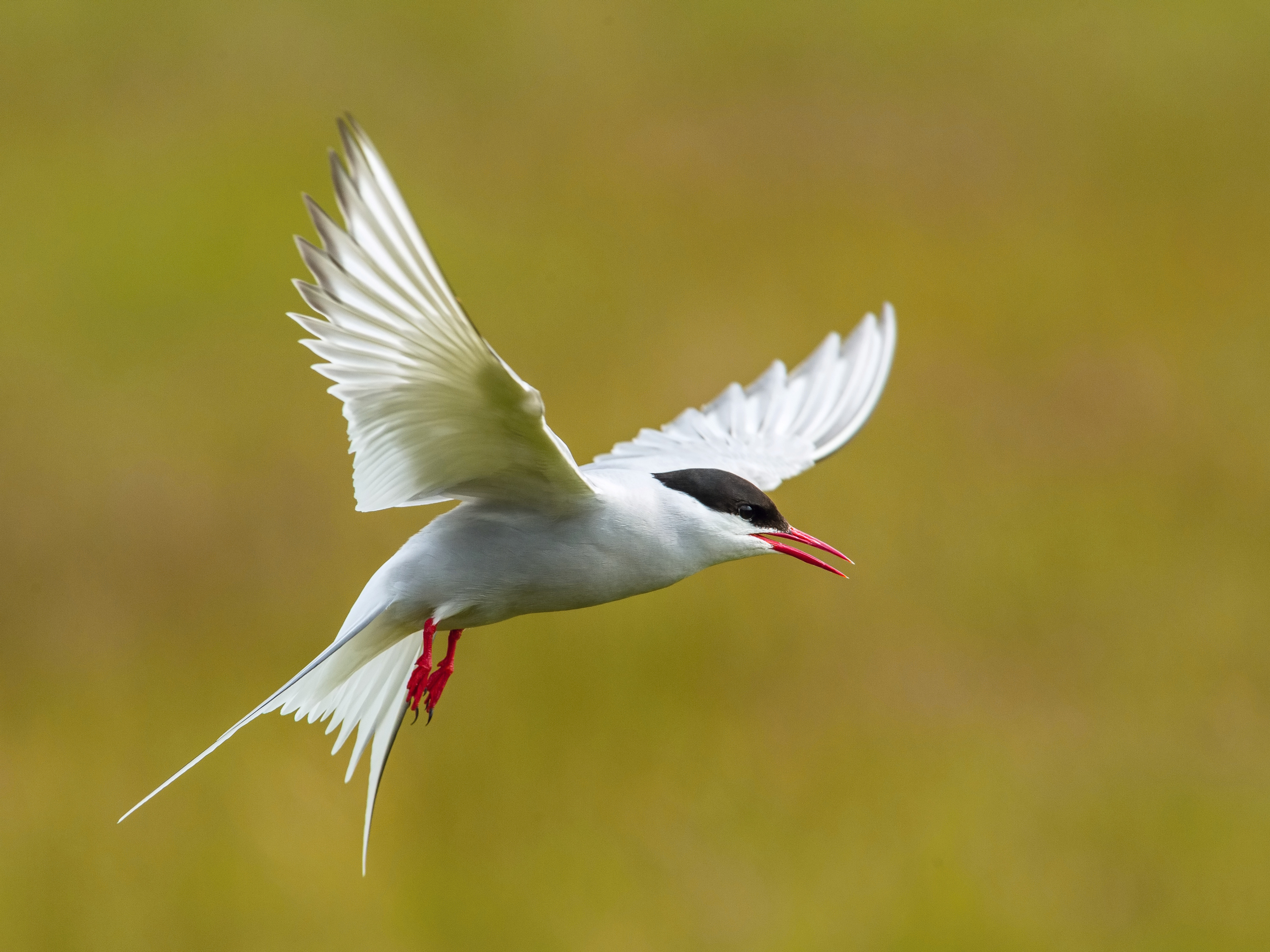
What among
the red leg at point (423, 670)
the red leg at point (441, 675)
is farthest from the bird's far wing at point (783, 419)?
the red leg at point (423, 670)

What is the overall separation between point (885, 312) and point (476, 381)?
2.56 meters

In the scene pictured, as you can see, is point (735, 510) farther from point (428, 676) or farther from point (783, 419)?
point (783, 419)

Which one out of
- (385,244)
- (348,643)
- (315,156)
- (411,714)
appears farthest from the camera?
(315,156)

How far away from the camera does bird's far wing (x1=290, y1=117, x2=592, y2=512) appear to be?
2418mm

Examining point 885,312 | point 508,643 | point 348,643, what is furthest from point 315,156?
point 348,643

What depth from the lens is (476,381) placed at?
2727mm

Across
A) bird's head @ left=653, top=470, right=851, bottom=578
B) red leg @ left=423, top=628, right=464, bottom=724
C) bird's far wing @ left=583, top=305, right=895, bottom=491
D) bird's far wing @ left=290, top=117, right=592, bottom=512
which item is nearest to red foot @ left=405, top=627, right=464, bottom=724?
red leg @ left=423, top=628, right=464, bottom=724

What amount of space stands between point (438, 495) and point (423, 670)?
0.40m

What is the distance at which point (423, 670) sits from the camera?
10.5 feet

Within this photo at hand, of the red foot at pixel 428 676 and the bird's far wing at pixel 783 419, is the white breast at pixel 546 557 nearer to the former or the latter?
the red foot at pixel 428 676

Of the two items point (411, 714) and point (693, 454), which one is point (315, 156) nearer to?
point (411, 714)

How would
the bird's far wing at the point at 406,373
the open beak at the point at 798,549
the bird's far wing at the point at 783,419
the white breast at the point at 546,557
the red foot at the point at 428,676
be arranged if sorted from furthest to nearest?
1. the bird's far wing at the point at 783,419
2. the open beak at the point at 798,549
3. the red foot at the point at 428,676
4. the white breast at the point at 546,557
5. the bird's far wing at the point at 406,373

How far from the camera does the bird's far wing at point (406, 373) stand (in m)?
2.42

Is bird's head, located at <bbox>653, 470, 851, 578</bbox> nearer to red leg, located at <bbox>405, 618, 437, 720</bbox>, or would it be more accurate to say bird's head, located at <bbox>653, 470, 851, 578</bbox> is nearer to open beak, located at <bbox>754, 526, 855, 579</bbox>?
open beak, located at <bbox>754, 526, 855, 579</bbox>
